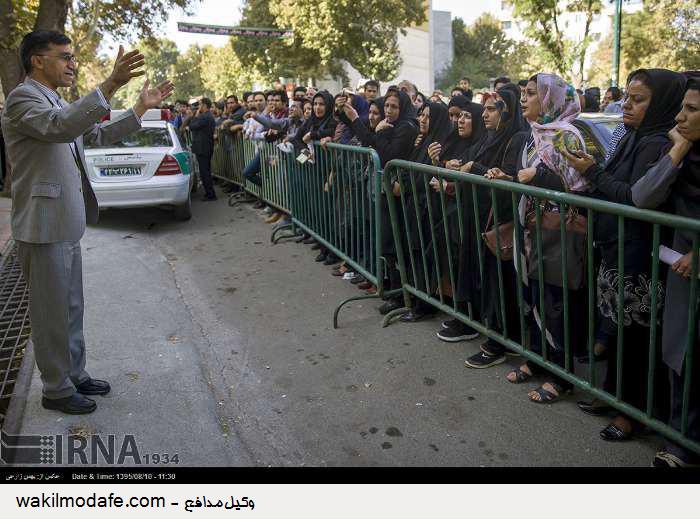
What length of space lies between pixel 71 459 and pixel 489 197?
2914mm

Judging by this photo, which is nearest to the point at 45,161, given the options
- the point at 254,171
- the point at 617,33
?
the point at 254,171

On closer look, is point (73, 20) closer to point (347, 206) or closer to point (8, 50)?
point (8, 50)

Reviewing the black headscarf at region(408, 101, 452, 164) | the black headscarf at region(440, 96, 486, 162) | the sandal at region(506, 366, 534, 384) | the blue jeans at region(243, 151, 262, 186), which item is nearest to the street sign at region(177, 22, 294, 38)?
the blue jeans at region(243, 151, 262, 186)

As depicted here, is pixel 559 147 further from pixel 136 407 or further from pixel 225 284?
pixel 225 284

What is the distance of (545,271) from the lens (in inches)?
136

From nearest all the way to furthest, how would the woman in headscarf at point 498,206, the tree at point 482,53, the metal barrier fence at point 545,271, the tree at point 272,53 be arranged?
the metal barrier fence at point 545,271 → the woman in headscarf at point 498,206 → the tree at point 272,53 → the tree at point 482,53

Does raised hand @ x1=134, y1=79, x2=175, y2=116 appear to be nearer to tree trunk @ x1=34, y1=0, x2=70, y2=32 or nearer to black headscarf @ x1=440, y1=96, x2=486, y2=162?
black headscarf @ x1=440, y1=96, x2=486, y2=162

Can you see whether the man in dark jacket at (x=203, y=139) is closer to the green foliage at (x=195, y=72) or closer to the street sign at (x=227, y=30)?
the green foliage at (x=195, y=72)

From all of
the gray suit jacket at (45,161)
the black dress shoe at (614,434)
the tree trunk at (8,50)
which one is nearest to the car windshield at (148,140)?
the tree trunk at (8,50)

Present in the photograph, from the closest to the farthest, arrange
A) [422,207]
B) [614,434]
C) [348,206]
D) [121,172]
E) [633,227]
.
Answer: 1. [633,227]
2. [614,434]
3. [422,207]
4. [348,206]
5. [121,172]

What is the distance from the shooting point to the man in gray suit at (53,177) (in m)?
3.10

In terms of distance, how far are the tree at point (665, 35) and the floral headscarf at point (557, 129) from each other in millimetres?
28037

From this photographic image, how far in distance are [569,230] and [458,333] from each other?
4.80 feet

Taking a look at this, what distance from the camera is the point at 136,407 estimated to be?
3.65 meters
